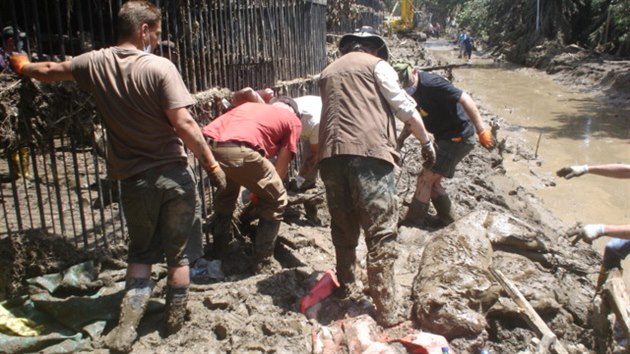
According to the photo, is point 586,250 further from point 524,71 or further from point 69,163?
point 524,71

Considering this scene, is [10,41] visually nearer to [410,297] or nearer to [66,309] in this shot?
[66,309]

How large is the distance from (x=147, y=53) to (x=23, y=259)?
181cm

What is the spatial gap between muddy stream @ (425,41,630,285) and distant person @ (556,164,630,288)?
1.40 meters

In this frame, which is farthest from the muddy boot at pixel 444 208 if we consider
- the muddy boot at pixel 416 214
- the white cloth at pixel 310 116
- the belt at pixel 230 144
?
the belt at pixel 230 144

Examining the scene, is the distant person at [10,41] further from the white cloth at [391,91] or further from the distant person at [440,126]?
the distant person at [440,126]

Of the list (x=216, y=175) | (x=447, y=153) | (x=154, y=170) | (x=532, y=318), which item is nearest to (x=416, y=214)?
(x=447, y=153)

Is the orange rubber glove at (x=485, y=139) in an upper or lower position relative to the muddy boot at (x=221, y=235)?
upper

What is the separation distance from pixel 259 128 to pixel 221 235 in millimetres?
997

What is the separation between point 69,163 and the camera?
6367mm

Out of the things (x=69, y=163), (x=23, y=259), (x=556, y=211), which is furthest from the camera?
(x=556, y=211)

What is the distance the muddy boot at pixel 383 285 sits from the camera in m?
3.81

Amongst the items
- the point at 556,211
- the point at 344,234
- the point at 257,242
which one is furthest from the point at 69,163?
the point at 556,211

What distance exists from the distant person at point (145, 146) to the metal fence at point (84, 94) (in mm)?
546

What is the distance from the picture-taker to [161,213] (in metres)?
3.62
